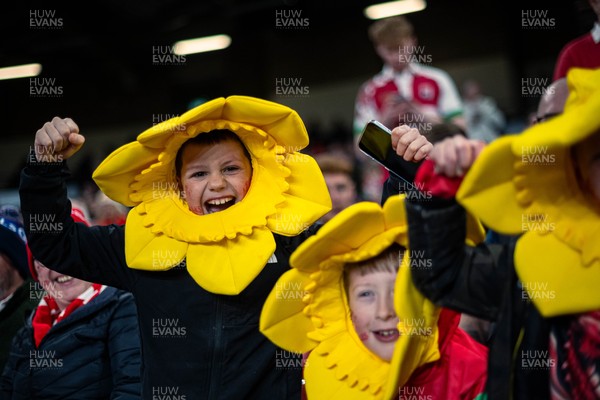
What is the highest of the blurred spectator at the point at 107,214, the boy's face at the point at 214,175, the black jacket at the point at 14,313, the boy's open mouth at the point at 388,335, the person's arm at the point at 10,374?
the boy's face at the point at 214,175

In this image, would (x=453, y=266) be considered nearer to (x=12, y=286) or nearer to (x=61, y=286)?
(x=61, y=286)

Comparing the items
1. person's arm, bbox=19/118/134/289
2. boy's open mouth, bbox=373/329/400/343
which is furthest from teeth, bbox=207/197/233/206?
boy's open mouth, bbox=373/329/400/343

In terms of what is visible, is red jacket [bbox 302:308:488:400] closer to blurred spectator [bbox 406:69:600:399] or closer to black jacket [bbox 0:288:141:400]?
blurred spectator [bbox 406:69:600:399]

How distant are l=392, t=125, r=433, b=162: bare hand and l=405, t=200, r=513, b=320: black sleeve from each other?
15.1 inches

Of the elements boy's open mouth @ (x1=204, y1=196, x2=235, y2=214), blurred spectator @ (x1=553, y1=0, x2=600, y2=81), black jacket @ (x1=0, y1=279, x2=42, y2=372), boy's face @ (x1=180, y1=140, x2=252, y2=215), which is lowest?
black jacket @ (x1=0, y1=279, x2=42, y2=372)

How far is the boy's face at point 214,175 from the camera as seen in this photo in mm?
2502

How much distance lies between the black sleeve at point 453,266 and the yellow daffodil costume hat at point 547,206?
0.08 meters

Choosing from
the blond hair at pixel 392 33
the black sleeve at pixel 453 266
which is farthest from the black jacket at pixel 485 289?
the blond hair at pixel 392 33

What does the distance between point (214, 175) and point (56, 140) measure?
18.2 inches

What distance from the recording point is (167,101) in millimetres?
13836

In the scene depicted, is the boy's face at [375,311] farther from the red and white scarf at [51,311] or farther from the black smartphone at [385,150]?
the red and white scarf at [51,311]

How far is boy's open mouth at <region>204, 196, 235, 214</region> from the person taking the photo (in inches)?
98.5

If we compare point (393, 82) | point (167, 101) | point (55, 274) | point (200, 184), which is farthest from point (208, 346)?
point (167, 101)

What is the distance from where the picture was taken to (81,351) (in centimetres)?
286
